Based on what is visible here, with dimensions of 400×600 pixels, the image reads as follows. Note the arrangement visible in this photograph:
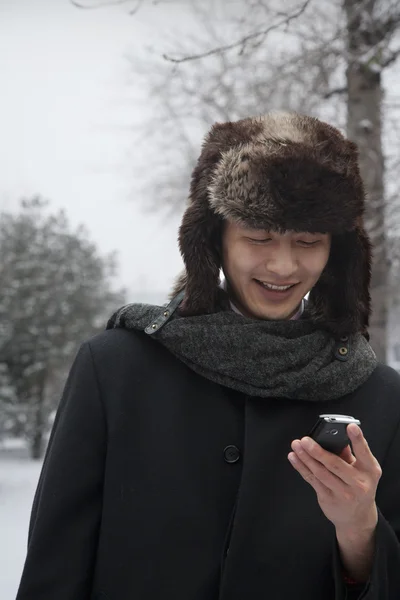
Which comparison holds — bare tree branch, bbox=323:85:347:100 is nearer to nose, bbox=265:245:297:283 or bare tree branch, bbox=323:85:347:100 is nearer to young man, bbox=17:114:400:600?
young man, bbox=17:114:400:600

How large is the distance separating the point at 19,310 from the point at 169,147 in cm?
860

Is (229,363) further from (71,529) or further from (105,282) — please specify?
(105,282)

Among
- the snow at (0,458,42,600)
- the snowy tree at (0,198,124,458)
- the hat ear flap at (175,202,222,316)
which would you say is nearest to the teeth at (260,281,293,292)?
the hat ear flap at (175,202,222,316)

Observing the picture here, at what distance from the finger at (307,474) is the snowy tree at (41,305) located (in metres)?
17.4

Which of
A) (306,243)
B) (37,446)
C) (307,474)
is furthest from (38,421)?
(307,474)

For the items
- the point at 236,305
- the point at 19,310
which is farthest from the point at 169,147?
the point at 236,305

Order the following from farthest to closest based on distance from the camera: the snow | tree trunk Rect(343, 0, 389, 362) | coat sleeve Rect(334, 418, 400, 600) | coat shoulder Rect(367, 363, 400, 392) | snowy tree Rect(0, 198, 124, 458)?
1. snowy tree Rect(0, 198, 124, 458)
2. tree trunk Rect(343, 0, 389, 362)
3. the snow
4. coat shoulder Rect(367, 363, 400, 392)
5. coat sleeve Rect(334, 418, 400, 600)

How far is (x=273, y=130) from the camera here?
1.58 m

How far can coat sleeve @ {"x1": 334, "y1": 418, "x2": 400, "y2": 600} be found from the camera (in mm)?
1457

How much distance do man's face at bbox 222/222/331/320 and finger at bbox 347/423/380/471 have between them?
0.41m

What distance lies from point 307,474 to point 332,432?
111 millimetres

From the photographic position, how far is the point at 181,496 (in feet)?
5.05

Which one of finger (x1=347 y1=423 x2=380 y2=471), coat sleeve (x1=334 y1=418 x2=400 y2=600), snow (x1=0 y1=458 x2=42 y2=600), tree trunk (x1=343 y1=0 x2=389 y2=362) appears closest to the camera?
finger (x1=347 y1=423 x2=380 y2=471)

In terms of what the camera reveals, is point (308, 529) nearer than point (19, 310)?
Yes
